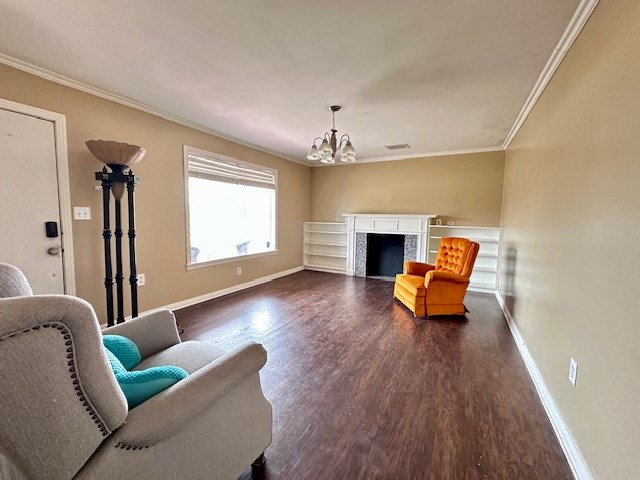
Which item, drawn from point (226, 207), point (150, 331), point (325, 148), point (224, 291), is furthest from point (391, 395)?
point (226, 207)

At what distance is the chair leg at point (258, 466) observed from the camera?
1.33 m

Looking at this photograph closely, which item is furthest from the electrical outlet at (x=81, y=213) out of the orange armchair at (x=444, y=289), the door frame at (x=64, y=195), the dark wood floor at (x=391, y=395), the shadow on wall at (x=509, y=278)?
the shadow on wall at (x=509, y=278)

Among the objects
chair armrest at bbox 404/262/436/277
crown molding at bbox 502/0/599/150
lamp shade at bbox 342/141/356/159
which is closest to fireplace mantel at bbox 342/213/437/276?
chair armrest at bbox 404/262/436/277

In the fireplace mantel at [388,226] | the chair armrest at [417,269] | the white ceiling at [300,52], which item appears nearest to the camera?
the white ceiling at [300,52]

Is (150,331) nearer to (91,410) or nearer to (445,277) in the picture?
(91,410)

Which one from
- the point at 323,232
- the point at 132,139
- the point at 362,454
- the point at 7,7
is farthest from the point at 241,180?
the point at 362,454

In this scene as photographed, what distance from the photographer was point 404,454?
1438 mm

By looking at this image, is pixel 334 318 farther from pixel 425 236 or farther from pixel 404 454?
pixel 425 236

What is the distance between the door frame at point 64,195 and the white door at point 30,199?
27 mm

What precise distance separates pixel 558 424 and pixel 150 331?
2.40 metres

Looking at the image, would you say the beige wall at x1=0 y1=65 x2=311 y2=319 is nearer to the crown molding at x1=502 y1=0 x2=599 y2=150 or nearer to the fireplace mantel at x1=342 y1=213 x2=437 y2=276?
the fireplace mantel at x1=342 y1=213 x2=437 y2=276

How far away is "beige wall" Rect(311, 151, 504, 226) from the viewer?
468 centimetres

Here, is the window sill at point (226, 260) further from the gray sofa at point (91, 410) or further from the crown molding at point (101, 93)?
the gray sofa at point (91, 410)

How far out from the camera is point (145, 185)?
314 cm
